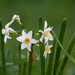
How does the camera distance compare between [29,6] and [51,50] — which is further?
[29,6]

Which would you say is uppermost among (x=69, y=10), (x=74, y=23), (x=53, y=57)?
(x=69, y=10)

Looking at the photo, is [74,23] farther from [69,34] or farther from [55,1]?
[55,1]

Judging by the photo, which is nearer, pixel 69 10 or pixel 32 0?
pixel 69 10

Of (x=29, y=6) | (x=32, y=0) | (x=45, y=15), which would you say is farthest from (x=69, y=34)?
(x=32, y=0)

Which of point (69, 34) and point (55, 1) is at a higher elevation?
point (55, 1)

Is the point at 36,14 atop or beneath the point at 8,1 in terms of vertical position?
beneath

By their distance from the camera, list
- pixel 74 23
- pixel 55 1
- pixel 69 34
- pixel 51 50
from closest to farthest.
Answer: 1. pixel 51 50
2. pixel 69 34
3. pixel 74 23
4. pixel 55 1

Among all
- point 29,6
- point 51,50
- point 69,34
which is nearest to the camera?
point 51,50

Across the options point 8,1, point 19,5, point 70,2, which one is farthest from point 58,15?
point 8,1

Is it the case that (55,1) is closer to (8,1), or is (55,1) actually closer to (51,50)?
(8,1)
